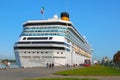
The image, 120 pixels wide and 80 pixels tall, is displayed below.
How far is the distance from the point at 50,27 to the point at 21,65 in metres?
12.9

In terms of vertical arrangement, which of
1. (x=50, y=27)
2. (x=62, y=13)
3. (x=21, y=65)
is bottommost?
(x=21, y=65)

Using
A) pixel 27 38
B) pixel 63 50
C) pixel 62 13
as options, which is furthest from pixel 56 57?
pixel 62 13

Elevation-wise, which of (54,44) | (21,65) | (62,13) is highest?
(62,13)

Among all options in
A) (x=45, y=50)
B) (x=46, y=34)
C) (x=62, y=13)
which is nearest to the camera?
(x=45, y=50)

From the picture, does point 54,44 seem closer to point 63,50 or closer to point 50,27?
point 63,50

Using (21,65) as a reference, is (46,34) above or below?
above

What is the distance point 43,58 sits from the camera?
7500 centimetres

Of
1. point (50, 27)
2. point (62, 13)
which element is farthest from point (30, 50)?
point (62, 13)

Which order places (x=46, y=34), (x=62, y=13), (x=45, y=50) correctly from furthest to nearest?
(x=62, y=13), (x=46, y=34), (x=45, y=50)

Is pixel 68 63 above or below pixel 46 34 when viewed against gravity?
below

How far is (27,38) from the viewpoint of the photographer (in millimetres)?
77125

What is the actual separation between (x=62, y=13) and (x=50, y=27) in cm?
1955

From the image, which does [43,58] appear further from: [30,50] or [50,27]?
[50,27]

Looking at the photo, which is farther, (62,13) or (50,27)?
(62,13)
